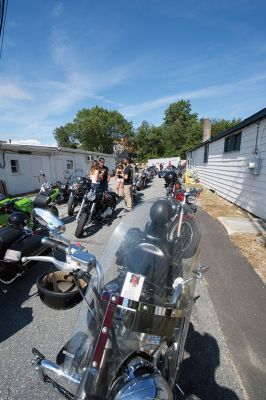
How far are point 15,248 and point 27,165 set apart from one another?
13763 mm

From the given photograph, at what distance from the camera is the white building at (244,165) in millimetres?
7188

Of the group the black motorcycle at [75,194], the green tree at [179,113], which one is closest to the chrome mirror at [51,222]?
the black motorcycle at [75,194]

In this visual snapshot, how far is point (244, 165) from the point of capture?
28.7ft

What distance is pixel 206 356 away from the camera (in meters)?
2.21

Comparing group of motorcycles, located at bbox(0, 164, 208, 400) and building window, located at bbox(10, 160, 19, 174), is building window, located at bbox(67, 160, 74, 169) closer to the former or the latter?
building window, located at bbox(10, 160, 19, 174)

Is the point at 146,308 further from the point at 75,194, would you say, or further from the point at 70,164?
the point at 70,164

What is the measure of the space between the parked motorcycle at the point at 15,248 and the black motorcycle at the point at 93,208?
1814 mm

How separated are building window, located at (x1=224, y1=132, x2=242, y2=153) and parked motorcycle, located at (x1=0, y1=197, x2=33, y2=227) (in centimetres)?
855

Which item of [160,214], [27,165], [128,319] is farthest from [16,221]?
[27,165]

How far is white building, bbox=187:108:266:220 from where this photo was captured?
283 inches

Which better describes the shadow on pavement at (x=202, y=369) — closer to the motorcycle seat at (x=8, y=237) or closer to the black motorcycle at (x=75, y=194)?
the motorcycle seat at (x=8, y=237)

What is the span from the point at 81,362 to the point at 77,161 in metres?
23.4

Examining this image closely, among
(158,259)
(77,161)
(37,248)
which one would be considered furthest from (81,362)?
(77,161)

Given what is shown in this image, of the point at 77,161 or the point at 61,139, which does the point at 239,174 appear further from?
the point at 61,139
